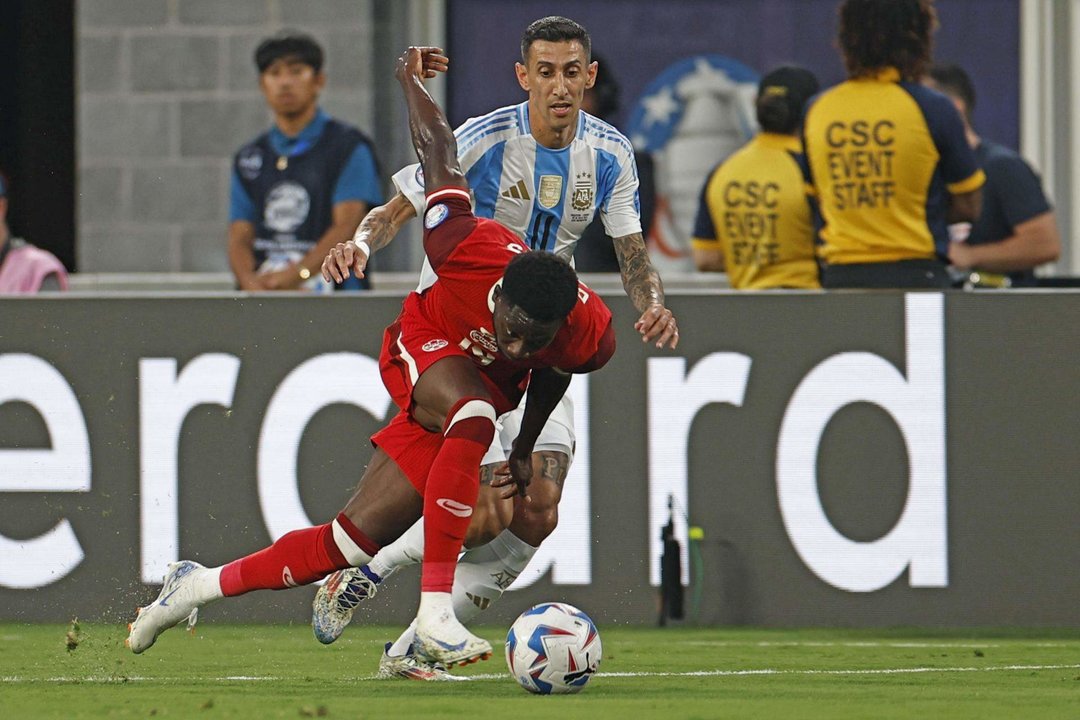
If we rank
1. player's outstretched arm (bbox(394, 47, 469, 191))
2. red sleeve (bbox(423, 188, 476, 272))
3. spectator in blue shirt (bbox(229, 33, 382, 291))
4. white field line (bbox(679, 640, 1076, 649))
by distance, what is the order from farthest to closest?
spectator in blue shirt (bbox(229, 33, 382, 291)) → white field line (bbox(679, 640, 1076, 649)) → player's outstretched arm (bbox(394, 47, 469, 191)) → red sleeve (bbox(423, 188, 476, 272))

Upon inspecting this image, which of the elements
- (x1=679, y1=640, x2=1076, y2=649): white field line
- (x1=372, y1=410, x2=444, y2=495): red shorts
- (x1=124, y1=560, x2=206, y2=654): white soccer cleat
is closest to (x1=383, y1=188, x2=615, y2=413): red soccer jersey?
(x1=372, y1=410, x2=444, y2=495): red shorts

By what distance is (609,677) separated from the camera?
685 cm

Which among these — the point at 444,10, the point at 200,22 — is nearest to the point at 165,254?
the point at 200,22

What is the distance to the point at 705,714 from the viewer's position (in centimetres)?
559

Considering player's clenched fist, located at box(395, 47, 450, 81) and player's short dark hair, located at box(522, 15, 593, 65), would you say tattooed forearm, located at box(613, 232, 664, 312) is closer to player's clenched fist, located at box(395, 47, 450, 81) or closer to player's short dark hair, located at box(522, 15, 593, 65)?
player's short dark hair, located at box(522, 15, 593, 65)

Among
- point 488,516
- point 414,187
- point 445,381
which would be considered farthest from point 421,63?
point 488,516

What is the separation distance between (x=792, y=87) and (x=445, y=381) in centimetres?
351

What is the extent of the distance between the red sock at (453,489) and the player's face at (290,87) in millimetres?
4125

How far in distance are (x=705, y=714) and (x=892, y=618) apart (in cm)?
334

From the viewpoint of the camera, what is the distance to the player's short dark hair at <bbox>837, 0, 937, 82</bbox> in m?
8.55

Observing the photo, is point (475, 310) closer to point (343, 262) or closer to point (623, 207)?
point (343, 262)

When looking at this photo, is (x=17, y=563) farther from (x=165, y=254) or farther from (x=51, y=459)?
(x=165, y=254)

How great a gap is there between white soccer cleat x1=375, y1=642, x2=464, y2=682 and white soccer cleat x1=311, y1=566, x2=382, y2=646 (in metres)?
0.24

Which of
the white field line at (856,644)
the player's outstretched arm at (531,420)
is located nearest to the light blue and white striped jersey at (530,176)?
the player's outstretched arm at (531,420)
